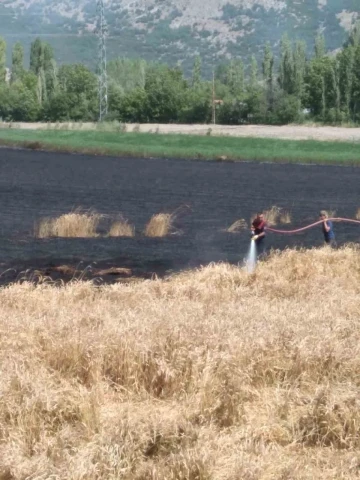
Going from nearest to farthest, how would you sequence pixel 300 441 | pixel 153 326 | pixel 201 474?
1. pixel 201 474
2. pixel 300 441
3. pixel 153 326

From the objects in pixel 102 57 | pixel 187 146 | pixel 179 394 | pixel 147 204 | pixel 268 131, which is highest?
pixel 102 57

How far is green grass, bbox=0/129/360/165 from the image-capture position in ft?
252

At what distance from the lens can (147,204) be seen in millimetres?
38906

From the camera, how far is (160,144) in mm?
89438

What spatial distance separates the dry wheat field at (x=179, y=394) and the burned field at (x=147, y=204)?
413 inches

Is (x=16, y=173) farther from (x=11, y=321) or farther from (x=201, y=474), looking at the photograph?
(x=201, y=474)

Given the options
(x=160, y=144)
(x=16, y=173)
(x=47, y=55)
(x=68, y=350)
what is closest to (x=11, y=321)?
(x=68, y=350)

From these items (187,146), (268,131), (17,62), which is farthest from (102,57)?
(17,62)

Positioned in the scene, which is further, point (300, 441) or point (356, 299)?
point (356, 299)

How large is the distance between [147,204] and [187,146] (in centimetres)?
4934

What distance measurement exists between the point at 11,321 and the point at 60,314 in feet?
2.22

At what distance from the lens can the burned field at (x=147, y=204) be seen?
23.4 meters

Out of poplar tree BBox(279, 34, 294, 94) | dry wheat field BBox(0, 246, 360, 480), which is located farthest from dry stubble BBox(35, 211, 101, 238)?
poplar tree BBox(279, 34, 294, 94)

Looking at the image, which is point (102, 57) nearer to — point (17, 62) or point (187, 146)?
point (187, 146)
